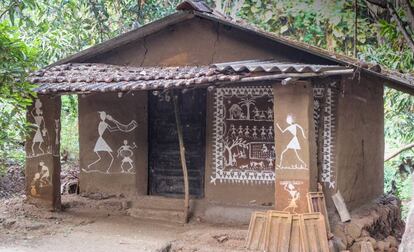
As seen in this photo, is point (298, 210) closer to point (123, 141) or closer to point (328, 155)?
point (328, 155)

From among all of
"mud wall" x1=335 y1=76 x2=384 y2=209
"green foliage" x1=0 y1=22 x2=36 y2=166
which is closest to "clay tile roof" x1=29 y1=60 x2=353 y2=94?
"green foliage" x1=0 y1=22 x2=36 y2=166

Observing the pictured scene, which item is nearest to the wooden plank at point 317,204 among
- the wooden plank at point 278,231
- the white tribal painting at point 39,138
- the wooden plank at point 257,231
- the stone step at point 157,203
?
the wooden plank at point 278,231

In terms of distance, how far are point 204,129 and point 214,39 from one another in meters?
1.48

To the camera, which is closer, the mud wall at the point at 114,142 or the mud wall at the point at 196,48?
the mud wall at the point at 196,48

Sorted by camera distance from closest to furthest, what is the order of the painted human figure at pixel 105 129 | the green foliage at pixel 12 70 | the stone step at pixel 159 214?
the green foliage at pixel 12 70 < the stone step at pixel 159 214 < the painted human figure at pixel 105 129

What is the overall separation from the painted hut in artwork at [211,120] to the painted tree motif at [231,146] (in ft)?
0.06

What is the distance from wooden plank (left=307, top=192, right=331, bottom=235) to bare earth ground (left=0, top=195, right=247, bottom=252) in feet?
3.37

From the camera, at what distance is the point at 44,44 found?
11633 millimetres

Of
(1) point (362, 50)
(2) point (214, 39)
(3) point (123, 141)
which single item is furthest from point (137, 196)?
(1) point (362, 50)

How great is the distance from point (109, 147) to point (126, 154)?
13.7 inches

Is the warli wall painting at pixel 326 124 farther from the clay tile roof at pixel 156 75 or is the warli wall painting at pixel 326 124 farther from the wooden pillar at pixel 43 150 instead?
the wooden pillar at pixel 43 150

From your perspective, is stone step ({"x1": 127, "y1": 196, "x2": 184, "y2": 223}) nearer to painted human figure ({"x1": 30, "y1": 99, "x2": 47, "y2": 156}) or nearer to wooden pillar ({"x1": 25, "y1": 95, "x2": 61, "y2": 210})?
wooden pillar ({"x1": 25, "y1": 95, "x2": 61, "y2": 210})

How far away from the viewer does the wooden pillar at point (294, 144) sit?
678cm

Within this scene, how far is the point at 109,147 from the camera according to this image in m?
8.98
